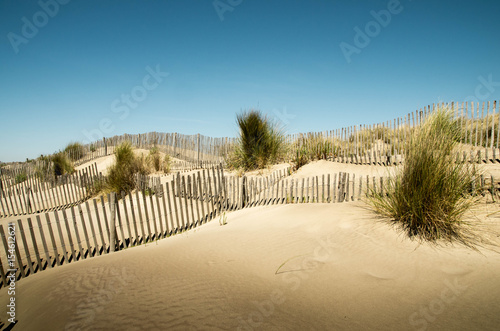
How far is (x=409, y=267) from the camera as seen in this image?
2.51m

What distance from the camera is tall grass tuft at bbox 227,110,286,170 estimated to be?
11.2 m

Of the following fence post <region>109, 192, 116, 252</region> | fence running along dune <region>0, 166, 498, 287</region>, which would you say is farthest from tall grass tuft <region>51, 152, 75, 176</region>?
fence post <region>109, 192, 116, 252</region>

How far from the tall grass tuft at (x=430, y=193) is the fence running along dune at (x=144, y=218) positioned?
1.19 metres

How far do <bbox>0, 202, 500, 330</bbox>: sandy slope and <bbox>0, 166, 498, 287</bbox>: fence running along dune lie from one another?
83 centimetres

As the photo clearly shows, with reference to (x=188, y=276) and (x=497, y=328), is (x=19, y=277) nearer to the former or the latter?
(x=188, y=276)

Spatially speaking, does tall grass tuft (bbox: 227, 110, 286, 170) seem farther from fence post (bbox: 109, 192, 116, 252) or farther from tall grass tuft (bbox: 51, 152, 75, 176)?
tall grass tuft (bbox: 51, 152, 75, 176)

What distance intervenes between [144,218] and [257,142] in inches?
245

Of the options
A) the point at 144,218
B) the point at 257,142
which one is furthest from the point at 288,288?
the point at 257,142

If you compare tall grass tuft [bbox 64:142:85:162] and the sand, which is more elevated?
tall grass tuft [bbox 64:142:85:162]

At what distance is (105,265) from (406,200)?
423cm

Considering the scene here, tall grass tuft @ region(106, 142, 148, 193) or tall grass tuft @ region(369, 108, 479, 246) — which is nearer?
tall grass tuft @ region(369, 108, 479, 246)

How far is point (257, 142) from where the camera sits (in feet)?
37.2

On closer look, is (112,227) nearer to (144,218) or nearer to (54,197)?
(144,218)

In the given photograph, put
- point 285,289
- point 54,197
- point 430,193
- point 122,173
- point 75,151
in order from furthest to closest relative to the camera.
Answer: point 75,151 → point 54,197 → point 122,173 → point 430,193 → point 285,289
